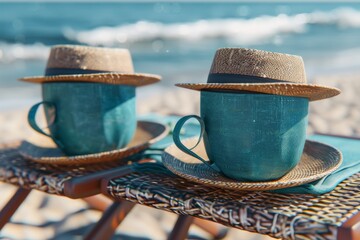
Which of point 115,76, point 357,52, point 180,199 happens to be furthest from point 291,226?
point 357,52

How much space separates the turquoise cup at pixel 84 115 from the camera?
3.58ft

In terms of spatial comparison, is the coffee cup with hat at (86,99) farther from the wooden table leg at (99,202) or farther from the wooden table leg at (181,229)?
the wooden table leg at (99,202)

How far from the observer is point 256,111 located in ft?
→ 2.87

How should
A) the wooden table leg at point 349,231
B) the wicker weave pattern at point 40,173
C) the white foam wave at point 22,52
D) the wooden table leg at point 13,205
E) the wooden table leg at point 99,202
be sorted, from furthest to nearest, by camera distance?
the white foam wave at point 22,52 < the wooden table leg at point 99,202 < the wooden table leg at point 13,205 < the wicker weave pattern at point 40,173 < the wooden table leg at point 349,231

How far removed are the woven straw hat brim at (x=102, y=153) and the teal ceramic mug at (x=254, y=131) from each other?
0.79 feet

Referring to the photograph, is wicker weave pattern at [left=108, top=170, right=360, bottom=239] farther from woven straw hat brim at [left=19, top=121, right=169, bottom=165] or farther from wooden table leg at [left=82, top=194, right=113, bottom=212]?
wooden table leg at [left=82, top=194, right=113, bottom=212]

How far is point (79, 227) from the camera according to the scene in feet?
6.25

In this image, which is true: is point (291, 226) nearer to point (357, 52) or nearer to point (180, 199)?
point (180, 199)

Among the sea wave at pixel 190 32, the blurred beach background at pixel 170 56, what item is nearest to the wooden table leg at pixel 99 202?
the blurred beach background at pixel 170 56

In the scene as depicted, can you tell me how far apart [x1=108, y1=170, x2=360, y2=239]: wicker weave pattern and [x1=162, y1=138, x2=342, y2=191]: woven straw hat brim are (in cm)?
3

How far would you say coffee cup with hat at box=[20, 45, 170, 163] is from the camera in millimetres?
1090

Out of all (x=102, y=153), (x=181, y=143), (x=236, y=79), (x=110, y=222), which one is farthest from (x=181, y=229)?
(x=236, y=79)

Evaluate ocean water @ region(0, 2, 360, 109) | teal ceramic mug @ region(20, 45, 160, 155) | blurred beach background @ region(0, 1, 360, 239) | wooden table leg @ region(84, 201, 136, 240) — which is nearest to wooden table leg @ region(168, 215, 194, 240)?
wooden table leg @ region(84, 201, 136, 240)

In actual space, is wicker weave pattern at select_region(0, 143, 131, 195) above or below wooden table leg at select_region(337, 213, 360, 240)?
below
